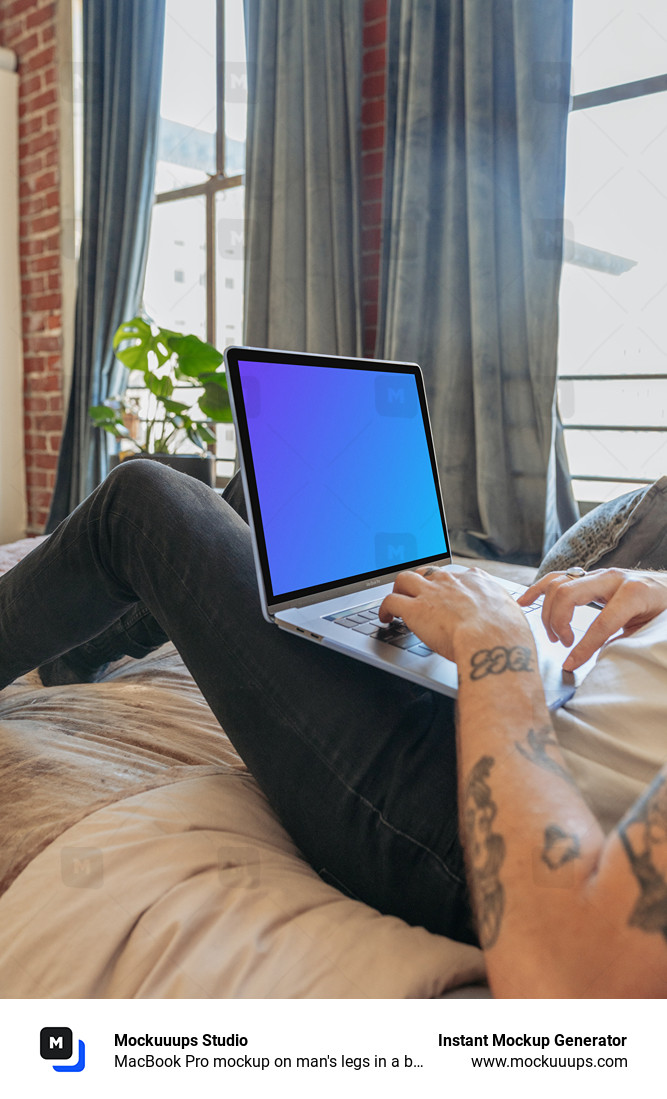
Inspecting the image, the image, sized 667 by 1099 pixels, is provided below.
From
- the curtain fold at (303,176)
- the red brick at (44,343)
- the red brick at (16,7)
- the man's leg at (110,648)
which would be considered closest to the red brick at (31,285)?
the red brick at (44,343)

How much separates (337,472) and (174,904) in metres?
0.50

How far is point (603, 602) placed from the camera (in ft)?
2.57

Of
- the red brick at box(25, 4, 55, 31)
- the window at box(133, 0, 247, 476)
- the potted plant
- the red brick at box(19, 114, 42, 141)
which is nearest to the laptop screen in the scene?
the potted plant

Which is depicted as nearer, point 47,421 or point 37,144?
point 37,144

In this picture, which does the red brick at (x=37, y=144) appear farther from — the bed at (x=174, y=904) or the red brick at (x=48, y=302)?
the bed at (x=174, y=904)

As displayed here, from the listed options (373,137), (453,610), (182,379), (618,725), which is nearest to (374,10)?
Result: (373,137)

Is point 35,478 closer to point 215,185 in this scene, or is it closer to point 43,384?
point 43,384

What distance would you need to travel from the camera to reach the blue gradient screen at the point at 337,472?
826mm

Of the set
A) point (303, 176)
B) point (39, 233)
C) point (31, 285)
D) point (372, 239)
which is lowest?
point (372, 239)

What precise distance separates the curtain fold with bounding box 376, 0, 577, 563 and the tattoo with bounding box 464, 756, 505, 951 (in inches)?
67.6

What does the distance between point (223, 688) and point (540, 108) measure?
1.95 metres

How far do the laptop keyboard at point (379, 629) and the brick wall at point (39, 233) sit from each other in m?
3.44

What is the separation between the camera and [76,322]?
3.69 m
